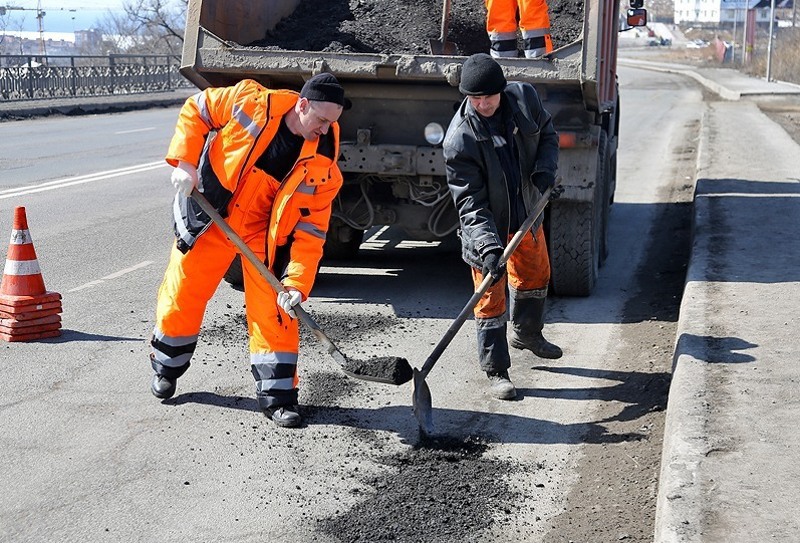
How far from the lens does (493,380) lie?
5457mm

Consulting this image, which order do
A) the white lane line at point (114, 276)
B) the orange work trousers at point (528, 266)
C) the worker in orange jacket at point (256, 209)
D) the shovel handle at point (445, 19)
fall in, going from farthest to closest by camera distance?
1. the shovel handle at point (445, 19)
2. the white lane line at point (114, 276)
3. the orange work trousers at point (528, 266)
4. the worker in orange jacket at point (256, 209)

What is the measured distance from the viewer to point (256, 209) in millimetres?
5090

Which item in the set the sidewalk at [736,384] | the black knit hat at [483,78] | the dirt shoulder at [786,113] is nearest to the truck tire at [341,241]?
the sidewalk at [736,384]

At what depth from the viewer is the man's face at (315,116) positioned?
4797mm

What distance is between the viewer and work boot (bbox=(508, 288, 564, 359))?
593cm

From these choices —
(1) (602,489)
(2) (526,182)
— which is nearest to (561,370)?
(2) (526,182)

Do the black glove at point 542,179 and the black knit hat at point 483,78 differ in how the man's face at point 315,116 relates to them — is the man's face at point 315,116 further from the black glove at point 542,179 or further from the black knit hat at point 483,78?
the black glove at point 542,179

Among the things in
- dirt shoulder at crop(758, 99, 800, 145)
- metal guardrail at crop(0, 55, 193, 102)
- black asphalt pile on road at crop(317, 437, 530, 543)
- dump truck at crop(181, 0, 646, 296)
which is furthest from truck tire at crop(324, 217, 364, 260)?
metal guardrail at crop(0, 55, 193, 102)

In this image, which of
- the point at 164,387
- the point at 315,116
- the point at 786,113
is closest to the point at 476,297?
the point at 315,116

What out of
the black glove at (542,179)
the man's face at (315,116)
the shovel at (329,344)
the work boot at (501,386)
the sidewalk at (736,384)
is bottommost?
the work boot at (501,386)

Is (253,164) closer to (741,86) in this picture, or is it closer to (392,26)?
(392,26)

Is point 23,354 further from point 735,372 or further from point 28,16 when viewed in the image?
point 28,16

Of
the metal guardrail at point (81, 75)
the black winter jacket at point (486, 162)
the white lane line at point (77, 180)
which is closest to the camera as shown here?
the black winter jacket at point (486, 162)

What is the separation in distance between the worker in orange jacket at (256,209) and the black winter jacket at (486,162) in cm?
62
